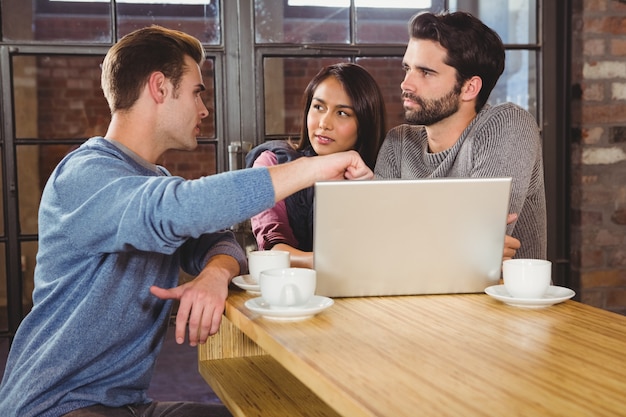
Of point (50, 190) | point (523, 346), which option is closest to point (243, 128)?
point (50, 190)

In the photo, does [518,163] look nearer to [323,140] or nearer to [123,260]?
[323,140]

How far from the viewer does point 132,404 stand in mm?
1556

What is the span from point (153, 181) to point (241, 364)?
612mm

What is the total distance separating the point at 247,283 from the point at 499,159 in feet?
2.70

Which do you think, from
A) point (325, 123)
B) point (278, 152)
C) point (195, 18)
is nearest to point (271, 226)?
point (278, 152)

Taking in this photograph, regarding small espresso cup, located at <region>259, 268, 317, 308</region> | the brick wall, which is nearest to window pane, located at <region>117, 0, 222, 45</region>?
the brick wall

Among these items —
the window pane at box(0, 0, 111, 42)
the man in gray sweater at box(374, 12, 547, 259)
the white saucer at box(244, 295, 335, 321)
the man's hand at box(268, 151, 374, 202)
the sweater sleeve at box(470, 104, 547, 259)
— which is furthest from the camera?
the window pane at box(0, 0, 111, 42)

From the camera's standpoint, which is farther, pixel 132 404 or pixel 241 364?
pixel 241 364

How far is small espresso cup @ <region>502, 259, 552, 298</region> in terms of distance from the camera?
4.45ft

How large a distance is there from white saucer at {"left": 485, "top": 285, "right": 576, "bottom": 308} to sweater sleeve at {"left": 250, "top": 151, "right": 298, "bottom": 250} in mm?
1070

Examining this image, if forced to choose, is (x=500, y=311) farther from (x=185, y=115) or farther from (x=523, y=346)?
(x=185, y=115)

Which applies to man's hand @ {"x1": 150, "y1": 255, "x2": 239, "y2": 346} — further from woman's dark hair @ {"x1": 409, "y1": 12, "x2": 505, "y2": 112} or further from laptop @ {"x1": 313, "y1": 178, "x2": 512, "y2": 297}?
woman's dark hair @ {"x1": 409, "y1": 12, "x2": 505, "y2": 112}

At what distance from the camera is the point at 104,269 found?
4.78ft

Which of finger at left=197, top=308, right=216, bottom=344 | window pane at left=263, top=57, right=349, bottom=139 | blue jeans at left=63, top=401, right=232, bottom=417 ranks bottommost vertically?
blue jeans at left=63, top=401, right=232, bottom=417
